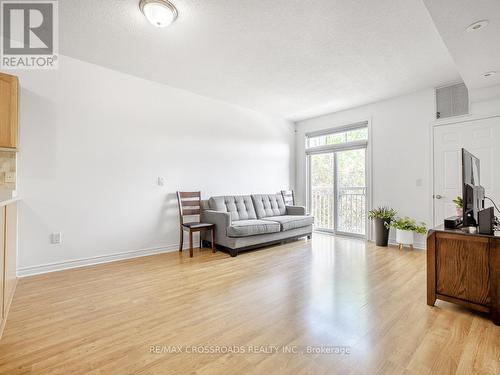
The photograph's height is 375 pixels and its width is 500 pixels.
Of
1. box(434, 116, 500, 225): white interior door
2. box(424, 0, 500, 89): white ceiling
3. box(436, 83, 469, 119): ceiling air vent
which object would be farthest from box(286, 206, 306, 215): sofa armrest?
box(424, 0, 500, 89): white ceiling

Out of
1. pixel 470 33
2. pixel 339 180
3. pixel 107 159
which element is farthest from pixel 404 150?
pixel 107 159

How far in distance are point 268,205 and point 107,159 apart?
9.76 feet

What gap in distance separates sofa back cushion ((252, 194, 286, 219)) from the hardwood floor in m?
1.83

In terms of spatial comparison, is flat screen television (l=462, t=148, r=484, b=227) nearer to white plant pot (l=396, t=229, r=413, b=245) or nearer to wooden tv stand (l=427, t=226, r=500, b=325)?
wooden tv stand (l=427, t=226, r=500, b=325)

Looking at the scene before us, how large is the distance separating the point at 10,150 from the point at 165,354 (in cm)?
272

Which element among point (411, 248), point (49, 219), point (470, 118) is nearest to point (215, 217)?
point (49, 219)

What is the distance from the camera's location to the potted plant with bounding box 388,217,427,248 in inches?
161

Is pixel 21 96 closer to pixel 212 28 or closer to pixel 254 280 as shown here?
pixel 212 28

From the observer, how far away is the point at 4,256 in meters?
1.83

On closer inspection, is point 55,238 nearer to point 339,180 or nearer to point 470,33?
point 470,33

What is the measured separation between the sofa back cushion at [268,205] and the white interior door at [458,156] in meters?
2.71

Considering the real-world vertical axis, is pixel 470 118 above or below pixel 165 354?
above

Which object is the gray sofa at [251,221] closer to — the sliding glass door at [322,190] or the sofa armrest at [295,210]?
the sofa armrest at [295,210]

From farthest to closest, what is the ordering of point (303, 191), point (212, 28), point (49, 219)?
point (303, 191), point (49, 219), point (212, 28)
